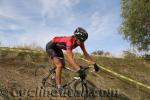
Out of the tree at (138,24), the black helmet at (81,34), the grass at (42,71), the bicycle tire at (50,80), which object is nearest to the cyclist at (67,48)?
the black helmet at (81,34)

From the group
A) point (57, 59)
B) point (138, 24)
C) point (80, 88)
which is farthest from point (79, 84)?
point (138, 24)

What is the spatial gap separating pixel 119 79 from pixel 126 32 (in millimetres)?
10226

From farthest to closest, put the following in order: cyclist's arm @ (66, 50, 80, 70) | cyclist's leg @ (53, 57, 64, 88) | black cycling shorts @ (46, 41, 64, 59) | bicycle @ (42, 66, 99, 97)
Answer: black cycling shorts @ (46, 41, 64, 59) → cyclist's leg @ (53, 57, 64, 88) → bicycle @ (42, 66, 99, 97) → cyclist's arm @ (66, 50, 80, 70)

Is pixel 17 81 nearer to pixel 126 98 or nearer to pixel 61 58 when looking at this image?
pixel 61 58


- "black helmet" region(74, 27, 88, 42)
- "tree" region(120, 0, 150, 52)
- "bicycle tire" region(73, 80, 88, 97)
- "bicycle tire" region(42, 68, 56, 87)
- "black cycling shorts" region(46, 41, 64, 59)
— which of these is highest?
"tree" region(120, 0, 150, 52)

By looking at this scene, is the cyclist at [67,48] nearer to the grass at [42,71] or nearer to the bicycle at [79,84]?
the bicycle at [79,84]

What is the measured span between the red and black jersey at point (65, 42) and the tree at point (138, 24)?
49.9 ft

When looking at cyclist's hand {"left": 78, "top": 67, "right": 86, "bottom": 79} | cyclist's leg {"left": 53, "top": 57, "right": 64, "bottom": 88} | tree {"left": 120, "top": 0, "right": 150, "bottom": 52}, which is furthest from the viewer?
tree {"left": 120, "top": 0, "right": 150, "bottom": 52}

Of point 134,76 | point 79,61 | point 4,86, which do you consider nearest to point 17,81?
point 4,86

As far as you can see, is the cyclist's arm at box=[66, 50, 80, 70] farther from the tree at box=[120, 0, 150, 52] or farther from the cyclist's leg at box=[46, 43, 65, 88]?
the tree at box=[120, 0, 150, 52]

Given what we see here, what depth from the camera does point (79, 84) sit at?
13.1 m

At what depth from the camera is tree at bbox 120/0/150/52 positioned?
27.6m

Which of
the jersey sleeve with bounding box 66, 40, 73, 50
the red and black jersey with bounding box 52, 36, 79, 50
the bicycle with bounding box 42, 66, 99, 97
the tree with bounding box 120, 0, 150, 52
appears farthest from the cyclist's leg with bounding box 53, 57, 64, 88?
the tree with bounding box 120, 0, 150, 52

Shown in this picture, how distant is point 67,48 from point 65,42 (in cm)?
51
